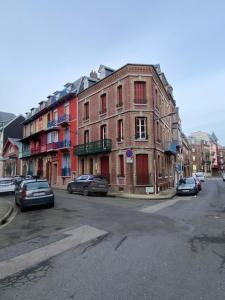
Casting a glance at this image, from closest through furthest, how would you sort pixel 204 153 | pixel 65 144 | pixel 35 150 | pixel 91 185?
pixel 91 185 < pixel 65 144 < pixel 35 150 < pixel 204 153

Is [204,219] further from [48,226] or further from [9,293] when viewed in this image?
[9,293]

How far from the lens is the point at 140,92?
943 inches

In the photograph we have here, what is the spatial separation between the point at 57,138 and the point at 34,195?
2040 cm

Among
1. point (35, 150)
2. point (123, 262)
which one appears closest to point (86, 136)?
point (35, 150)

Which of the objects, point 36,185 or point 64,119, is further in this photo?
point 64,119

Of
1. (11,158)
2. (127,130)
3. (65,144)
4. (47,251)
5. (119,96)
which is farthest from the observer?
(11,158)

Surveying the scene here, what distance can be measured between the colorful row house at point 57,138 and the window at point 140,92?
30.2 ft

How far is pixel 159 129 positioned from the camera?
2658 centimetres

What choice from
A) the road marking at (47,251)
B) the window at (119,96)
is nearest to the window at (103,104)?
the window at (119,96)

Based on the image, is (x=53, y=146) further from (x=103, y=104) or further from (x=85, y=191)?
(x=85, y=191)

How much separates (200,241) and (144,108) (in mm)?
17638

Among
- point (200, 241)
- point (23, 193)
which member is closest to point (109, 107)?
point (23, 193)

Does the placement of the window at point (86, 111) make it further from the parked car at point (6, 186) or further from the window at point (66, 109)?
the parked car at point (6, 186)

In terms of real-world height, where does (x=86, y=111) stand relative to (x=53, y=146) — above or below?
above
